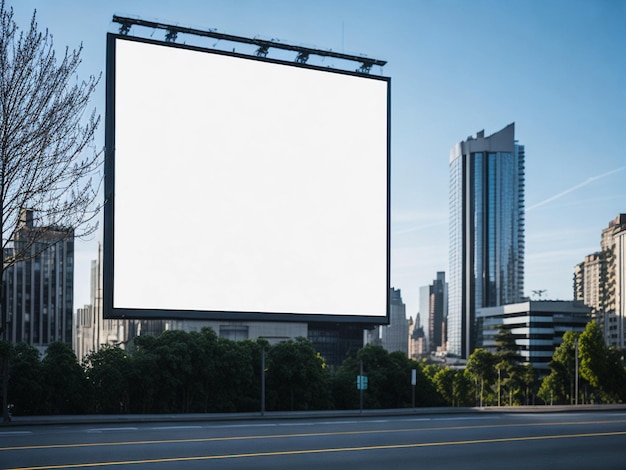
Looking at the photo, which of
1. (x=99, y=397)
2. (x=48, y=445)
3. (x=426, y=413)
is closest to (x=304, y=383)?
(x=426, y=413)

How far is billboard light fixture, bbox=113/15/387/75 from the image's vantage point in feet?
85.0

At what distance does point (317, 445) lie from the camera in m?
16.2

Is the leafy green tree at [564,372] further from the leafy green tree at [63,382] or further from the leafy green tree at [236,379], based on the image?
the leafy green tree at [63,382]

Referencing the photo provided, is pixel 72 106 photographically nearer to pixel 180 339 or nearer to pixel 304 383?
pixel 180 339

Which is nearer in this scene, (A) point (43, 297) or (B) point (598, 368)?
(B) point (598, 368)

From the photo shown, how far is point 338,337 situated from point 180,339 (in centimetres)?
9810

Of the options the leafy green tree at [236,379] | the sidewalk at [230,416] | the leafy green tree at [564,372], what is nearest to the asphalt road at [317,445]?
the sidewalk at [230,416]

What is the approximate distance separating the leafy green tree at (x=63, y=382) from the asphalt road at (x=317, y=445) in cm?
364

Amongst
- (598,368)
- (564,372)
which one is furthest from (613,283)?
(598,368)

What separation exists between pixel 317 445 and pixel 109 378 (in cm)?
1182

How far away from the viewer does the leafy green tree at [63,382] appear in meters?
25.0

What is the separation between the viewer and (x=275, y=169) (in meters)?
27.5

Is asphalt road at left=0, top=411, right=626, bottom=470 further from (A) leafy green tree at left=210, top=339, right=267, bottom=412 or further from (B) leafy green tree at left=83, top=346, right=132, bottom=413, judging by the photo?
(A) leafy green tree at left=210, top=339, right=267, bottom=412

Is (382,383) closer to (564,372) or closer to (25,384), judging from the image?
(25,384)
